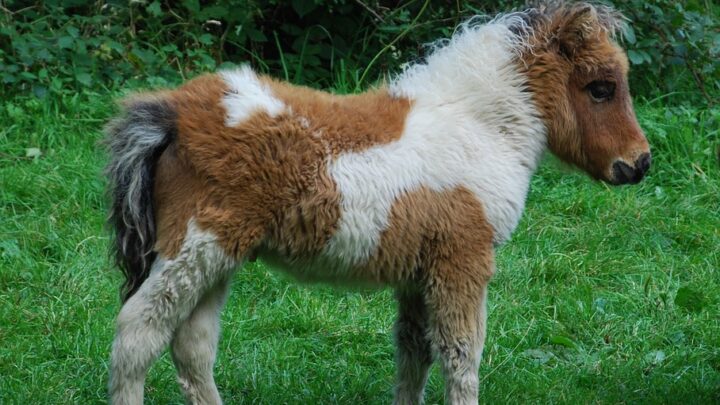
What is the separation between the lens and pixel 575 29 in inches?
193

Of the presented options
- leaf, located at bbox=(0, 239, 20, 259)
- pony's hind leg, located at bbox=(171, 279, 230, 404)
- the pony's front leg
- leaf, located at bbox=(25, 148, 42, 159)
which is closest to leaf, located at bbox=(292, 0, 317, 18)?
leaf, located at bbox=(25, 148, 42, 159)

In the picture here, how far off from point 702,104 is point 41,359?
544 centimetres

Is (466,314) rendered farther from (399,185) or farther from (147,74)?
(147,74)

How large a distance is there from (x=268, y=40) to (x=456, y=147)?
4579mm

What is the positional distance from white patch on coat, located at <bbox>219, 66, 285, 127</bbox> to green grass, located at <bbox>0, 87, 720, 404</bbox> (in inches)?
56.8

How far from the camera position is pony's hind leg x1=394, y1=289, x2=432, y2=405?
16.7 ft

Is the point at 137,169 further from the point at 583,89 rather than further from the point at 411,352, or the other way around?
the point at 583,89

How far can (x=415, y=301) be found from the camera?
507 centimetres

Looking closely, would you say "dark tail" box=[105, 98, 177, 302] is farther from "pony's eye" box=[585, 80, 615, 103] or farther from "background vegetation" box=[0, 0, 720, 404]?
"pony's eye" box=[585, 80, 615, 103]

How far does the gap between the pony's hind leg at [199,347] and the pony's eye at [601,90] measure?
1.80m

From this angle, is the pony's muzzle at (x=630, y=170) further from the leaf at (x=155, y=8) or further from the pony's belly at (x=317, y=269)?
the leaf at (x=155, y=8)

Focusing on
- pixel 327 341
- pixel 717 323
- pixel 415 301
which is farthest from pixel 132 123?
pixel 717 323

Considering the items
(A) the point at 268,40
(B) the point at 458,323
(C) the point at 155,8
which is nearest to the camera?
(B) the point at 458,323

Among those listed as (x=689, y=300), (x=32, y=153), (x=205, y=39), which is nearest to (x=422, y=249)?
(x=689, y=300)
